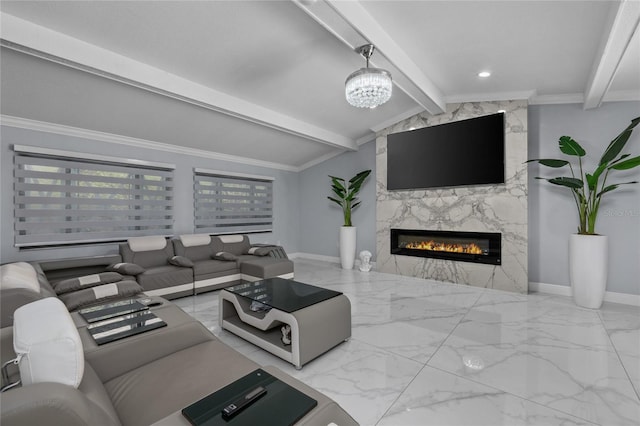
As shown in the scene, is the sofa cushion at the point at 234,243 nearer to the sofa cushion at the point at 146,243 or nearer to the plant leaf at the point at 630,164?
the sofa cushion at the point at 146,243

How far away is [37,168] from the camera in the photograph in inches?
146

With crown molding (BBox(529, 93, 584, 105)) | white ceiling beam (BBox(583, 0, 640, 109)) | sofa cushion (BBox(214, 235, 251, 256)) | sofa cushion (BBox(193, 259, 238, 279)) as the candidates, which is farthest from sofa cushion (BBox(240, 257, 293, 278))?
crown molding (BBox(529, 93, 584, 105))

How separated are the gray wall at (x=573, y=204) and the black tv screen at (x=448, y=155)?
52 cm

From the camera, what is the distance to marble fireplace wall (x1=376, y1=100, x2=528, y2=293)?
4.20 meters

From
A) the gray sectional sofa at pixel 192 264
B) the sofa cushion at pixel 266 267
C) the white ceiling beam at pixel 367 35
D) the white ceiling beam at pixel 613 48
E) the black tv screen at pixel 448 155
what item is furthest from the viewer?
the black tv screen at pixel 448 155

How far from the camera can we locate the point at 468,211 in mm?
4633

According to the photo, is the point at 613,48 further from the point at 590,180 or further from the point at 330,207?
the point at 330,207

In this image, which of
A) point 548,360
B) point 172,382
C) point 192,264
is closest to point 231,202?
Answer: point 192,264

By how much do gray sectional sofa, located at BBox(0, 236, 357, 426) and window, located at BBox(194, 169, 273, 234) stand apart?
9.48 feet

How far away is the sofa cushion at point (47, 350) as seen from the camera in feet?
2.98

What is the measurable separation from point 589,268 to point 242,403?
4.21m

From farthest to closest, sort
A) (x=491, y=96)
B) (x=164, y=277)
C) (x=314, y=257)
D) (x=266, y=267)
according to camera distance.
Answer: (x=314, y=257), (x=491, y=96), (x=266, y=267), (x=164, y=277)

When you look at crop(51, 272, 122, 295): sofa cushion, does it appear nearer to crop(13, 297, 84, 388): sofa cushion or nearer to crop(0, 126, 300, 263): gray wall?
crop(0, 126, 300, 263): gray wall

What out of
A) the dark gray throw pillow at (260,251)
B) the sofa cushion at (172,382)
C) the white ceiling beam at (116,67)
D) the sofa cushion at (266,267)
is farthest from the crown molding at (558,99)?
the sofa cushion at (172,382)
